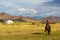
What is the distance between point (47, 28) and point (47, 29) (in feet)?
0.75

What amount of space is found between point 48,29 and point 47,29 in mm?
195

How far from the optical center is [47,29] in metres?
32.9

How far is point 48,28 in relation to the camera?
107 feet

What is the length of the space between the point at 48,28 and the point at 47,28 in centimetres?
18

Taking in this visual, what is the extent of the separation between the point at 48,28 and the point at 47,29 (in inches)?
13.1

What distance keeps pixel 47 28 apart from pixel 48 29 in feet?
0.76

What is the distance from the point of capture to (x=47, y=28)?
3275 centimetres

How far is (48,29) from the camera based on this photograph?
32781mm
